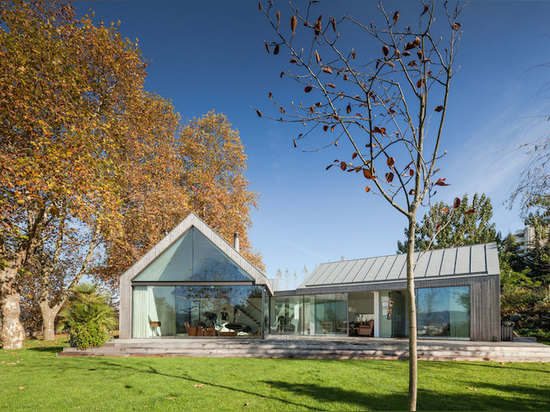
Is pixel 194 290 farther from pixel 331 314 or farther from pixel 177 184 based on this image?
pixel 177 184

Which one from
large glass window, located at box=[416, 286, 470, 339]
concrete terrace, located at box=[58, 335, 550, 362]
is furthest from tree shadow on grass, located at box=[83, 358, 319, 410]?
large glass window, located at box=[416, 286, 470, 339]

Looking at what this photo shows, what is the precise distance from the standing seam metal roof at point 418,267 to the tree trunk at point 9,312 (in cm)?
1315

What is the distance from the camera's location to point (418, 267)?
55.2 ft

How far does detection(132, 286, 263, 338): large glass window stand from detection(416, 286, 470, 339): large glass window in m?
7.19

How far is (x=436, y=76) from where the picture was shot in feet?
16.5

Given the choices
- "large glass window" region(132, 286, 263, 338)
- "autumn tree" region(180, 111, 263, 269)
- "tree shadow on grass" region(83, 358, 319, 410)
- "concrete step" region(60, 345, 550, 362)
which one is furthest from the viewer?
"autumn tree" region(180, 111, 263, 269)

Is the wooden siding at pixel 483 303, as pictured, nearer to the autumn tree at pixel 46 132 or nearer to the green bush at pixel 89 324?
the green bush at pixel 89 324

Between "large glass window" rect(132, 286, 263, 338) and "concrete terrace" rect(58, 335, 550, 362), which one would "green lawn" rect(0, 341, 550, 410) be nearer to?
"concrete terrace" rect(58, 335, 550, 362)

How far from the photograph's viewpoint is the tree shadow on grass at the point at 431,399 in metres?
6.03

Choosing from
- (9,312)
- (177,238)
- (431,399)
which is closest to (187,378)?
(431,399)

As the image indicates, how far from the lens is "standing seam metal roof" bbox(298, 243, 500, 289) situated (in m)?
15.0

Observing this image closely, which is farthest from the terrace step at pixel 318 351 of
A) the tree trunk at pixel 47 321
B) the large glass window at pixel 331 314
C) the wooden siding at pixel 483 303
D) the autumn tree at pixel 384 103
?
the tree trunk at pixel 47 321

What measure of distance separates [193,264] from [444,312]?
35.3 feet

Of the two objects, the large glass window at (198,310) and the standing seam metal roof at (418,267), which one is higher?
the standing seam metal roof at (418,267)
